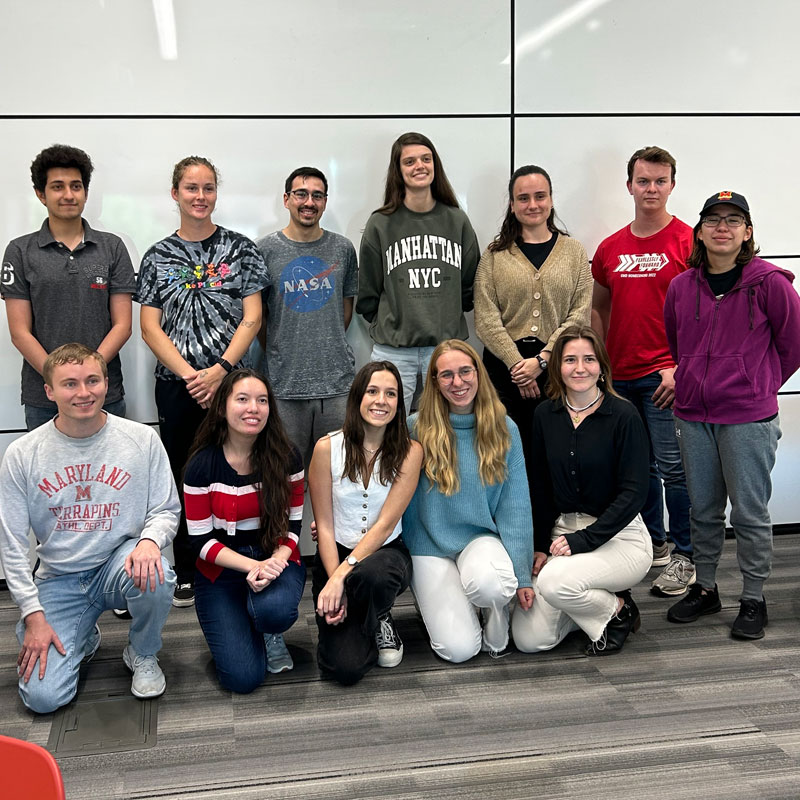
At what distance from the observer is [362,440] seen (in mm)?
2742

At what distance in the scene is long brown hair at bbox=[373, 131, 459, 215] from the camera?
11.0 ft

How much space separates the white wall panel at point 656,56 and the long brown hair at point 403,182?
58cm

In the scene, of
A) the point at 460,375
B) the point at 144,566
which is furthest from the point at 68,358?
the point at 460,375

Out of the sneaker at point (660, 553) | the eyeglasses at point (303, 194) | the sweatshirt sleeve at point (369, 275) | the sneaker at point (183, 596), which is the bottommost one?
the sneaker at point (660, 553)

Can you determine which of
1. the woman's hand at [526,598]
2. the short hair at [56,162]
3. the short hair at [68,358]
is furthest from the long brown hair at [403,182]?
the woman's hand at [526,598]

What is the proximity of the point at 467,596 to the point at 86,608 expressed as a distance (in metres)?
1.18

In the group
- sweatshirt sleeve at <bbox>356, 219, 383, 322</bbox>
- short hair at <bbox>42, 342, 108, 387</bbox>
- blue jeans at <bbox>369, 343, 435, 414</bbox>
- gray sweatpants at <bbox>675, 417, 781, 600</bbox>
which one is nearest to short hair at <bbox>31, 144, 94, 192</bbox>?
short hair at <bbox>42, 342, 108, 387</bbox>

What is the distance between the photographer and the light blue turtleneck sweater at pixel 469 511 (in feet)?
9.15

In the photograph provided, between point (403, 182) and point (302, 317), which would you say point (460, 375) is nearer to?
point (302, 317)

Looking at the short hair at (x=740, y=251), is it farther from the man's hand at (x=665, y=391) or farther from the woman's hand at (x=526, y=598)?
the woman's hand at (x=526, y=598)

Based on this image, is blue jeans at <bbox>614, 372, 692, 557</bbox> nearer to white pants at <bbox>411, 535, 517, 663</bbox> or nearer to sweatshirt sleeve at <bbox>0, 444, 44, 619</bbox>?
white pants at <bbox>411, 535, 517, 663</bbox>

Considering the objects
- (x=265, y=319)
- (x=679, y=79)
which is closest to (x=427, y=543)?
(x=265, y=319)

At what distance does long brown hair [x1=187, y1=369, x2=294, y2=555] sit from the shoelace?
447mm

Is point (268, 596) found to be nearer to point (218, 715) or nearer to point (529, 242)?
point (218, 715)
